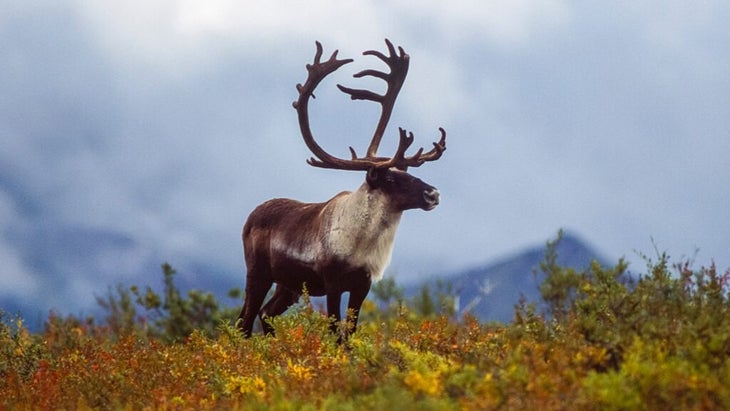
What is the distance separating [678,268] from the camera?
26.8 feet

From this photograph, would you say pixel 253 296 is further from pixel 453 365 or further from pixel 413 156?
pixel 453 365

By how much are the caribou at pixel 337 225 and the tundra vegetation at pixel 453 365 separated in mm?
715

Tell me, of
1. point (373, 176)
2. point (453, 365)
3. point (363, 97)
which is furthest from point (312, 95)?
point (453, 365)

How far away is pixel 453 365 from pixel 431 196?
3.48 meters

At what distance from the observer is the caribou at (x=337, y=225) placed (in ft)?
33.6

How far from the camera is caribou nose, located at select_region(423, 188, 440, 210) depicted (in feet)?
33.6

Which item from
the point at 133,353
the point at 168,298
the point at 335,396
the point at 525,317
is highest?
the point at 168,298

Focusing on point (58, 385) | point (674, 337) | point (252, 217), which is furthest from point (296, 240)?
point (674, 337)

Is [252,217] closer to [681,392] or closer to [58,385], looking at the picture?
[58,385]

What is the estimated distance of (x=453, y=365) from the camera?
698 cm

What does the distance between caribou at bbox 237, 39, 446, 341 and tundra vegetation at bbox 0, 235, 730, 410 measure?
715mm

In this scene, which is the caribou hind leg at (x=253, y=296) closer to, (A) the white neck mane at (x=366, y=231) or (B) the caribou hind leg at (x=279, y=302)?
(B) the caribou hind leg at (x=279, y=302)

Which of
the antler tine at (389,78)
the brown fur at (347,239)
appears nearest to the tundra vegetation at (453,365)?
the brown fur at (347,239)

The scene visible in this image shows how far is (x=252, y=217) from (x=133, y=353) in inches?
89.0
